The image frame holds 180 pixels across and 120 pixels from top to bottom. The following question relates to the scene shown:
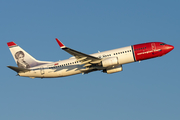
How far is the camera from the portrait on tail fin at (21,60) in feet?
207

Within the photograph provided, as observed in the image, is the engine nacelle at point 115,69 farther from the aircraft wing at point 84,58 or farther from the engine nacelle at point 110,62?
the aircraft wing at point 84,58

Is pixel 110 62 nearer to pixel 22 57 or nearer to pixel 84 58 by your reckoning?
pixel 84 58

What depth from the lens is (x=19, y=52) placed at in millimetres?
64562

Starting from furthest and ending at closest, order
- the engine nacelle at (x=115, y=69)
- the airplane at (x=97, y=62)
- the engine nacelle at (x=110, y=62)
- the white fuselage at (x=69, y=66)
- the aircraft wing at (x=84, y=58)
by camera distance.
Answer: the engine nacelle at (x=115, y=69)
the white fuselage at (x=69, y=66)
the airplane at (x=97, y=62)
the engine nacelle at (x=110, y=62)
the aircraft wing at (x=84, y=58)

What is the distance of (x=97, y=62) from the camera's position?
57.2 meters

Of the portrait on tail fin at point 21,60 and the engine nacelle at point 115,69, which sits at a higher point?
the portrait on tail fin at point 21,60

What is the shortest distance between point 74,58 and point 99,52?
5.40 metres

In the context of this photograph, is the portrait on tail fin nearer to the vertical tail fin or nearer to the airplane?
the vertical tail fin

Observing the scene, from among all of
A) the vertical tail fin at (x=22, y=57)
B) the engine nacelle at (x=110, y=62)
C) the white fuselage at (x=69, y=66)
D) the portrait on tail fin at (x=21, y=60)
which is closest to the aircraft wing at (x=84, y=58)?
the engine nacelle at (x=110, y=62)

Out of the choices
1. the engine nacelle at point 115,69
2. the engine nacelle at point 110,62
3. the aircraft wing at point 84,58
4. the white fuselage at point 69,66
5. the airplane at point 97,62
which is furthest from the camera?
the engine nacelle at point 115,69

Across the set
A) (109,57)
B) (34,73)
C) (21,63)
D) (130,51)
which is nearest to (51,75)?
(34,73)

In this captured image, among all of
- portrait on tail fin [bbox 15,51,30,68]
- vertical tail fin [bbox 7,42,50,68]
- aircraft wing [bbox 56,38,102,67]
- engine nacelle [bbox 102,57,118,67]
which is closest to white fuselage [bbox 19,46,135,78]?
engine nacelle [bbox 102,57,118,67]

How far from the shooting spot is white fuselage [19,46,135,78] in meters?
57.5

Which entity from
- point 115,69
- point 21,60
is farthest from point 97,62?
point 21,60
